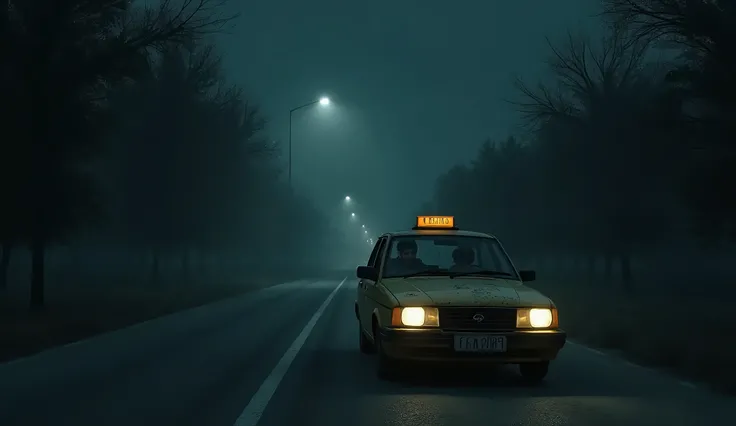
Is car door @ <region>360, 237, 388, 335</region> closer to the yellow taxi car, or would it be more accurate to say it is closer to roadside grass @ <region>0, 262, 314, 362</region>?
the yellow taxi car

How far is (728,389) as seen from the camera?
9.59 m

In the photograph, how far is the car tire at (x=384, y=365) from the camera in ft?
33.0

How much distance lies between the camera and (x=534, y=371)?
10211 mm

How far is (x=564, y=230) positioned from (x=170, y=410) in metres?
31.5

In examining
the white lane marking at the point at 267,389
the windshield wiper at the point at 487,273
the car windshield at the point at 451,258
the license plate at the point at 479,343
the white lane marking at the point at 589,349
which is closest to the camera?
the white lane marking at the point at 267,389

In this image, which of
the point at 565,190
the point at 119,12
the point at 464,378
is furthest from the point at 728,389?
the point at 565,190

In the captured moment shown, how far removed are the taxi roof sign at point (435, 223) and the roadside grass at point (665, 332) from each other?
10.6 feet

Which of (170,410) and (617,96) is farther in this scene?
(617,96)

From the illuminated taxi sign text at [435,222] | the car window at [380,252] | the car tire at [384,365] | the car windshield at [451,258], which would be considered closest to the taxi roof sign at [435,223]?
the illuminated taxi sign text at [435,222]

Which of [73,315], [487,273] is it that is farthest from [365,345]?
[73,315]

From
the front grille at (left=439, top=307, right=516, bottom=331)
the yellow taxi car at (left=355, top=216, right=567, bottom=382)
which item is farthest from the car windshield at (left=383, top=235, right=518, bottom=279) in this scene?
the front grille at (left=439, top=307, right=516, bottom=331)

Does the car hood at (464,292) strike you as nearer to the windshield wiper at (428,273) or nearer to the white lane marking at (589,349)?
the windshield wiper at (428,273)

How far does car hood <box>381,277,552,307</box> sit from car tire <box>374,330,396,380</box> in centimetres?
66

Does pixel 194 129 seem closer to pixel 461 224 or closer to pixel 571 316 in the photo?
pixel 571 316
